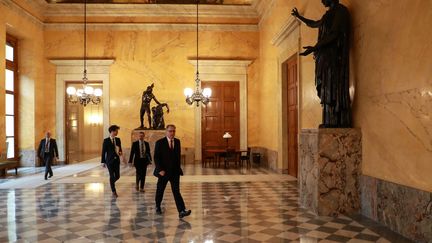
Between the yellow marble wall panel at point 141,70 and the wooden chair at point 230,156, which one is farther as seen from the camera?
the yellow marble wall panel at point 141,70

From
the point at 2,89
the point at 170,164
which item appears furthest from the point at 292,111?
the point at 2,89

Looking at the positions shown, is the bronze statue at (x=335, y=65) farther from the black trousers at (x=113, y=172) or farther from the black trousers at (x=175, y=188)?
the black trousers at (x=113, y=172)

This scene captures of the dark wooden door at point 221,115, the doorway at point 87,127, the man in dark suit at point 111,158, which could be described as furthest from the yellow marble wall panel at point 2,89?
the doorway at point 87,127

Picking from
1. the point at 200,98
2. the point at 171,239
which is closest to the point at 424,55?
the point at 171,239

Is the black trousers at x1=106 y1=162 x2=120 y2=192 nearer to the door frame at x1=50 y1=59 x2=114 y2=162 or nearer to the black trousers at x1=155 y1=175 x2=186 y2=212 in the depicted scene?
the black trousers at x1=155 y1=175 x2=186 y2=212

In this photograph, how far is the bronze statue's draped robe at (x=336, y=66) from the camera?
6.49 m

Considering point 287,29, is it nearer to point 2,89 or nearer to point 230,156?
point 230,156

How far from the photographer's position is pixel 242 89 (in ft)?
53.9

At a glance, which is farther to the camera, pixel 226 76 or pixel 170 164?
pixel 226 76

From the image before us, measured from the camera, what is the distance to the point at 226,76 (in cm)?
1636

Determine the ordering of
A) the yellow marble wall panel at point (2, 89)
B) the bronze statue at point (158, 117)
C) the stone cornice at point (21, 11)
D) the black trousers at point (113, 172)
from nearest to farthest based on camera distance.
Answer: the black trousers at point (113, 172)
the yellow marble wall panel at point (2, 89)
the stone cornice at point (21, 11)
the bronze statue at point (158, 117)

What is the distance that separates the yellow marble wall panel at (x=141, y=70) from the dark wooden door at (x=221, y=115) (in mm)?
684

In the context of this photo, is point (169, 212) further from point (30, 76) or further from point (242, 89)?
point (30, 76)

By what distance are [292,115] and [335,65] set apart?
5.11m
